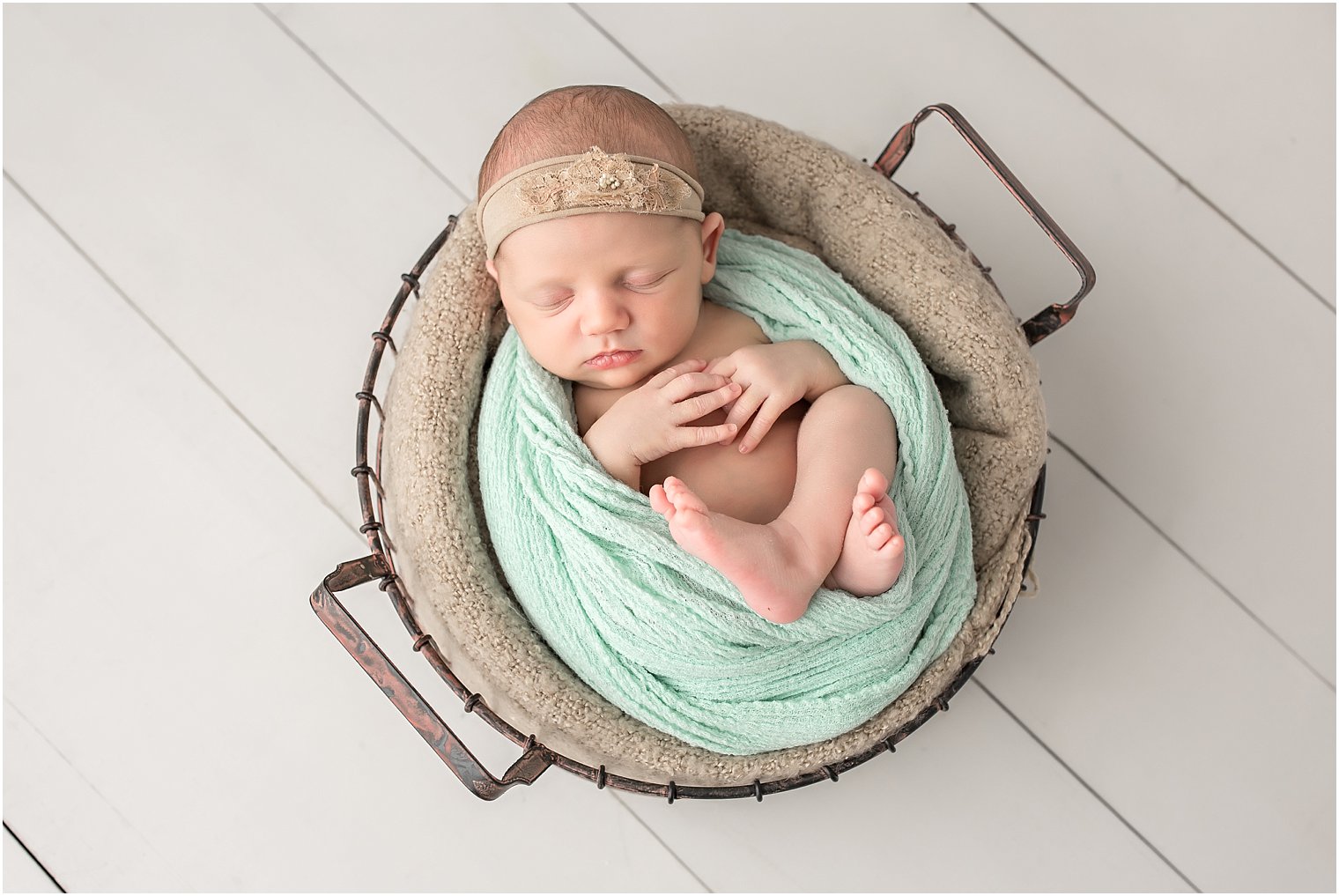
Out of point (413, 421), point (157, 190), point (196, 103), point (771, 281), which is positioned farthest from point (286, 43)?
point (771, 281)

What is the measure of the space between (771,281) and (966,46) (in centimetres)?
64

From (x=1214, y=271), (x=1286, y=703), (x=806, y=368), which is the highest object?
(x=806, y=368)

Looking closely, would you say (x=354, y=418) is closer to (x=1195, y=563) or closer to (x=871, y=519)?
(x=871, y=519)

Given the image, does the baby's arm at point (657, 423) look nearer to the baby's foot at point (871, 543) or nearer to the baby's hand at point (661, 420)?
the baby's hand at point (661, 420)

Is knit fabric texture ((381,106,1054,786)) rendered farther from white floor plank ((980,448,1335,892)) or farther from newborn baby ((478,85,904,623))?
white floor plank ((980,448,1335,892))

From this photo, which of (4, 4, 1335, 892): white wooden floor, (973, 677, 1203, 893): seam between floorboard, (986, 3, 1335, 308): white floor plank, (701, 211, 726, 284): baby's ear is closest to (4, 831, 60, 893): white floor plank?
(4, 4, 1335, 892): white wooden floor

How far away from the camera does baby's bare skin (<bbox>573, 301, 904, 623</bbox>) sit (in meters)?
0.98

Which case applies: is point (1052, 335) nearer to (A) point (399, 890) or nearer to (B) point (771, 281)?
(B) point (771, 281)

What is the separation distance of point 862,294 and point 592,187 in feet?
1.39

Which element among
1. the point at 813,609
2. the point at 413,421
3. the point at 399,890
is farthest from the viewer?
the point at 399,890

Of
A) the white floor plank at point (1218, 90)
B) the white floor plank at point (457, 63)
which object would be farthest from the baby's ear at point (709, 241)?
the white floor plank at point (1218, 90)

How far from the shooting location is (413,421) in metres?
1.18

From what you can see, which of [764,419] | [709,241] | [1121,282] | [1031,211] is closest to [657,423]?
[764,419]

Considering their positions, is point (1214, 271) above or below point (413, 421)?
below
